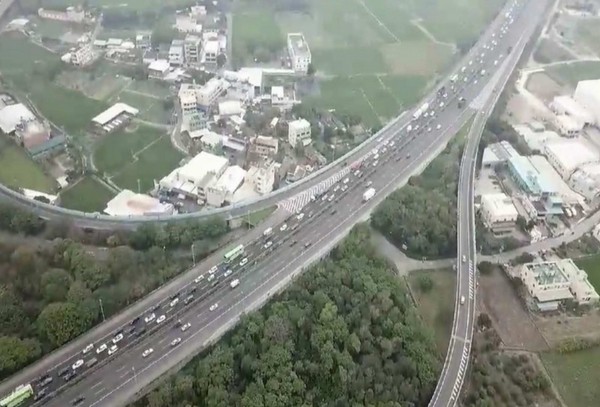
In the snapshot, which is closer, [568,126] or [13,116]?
[13,116]

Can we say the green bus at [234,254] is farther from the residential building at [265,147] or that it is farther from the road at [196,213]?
the residential building at [265,147]

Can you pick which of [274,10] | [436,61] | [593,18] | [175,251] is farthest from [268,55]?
[593,18]

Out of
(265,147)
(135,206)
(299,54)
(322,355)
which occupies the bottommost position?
(135,206)

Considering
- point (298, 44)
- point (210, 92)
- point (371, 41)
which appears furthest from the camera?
point (371, 41)

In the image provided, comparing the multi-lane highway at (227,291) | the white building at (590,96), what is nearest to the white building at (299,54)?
the multi-lane highway at (227,291)

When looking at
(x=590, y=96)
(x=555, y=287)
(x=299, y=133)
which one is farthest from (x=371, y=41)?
(x=555, y=287)

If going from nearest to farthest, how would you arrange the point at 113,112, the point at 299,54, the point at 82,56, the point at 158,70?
the point at 113,112 → the point at 158,70 → the point at 82,56 → the point at 299,54

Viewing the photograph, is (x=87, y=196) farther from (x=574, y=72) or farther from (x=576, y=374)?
(x=574, y=72)
